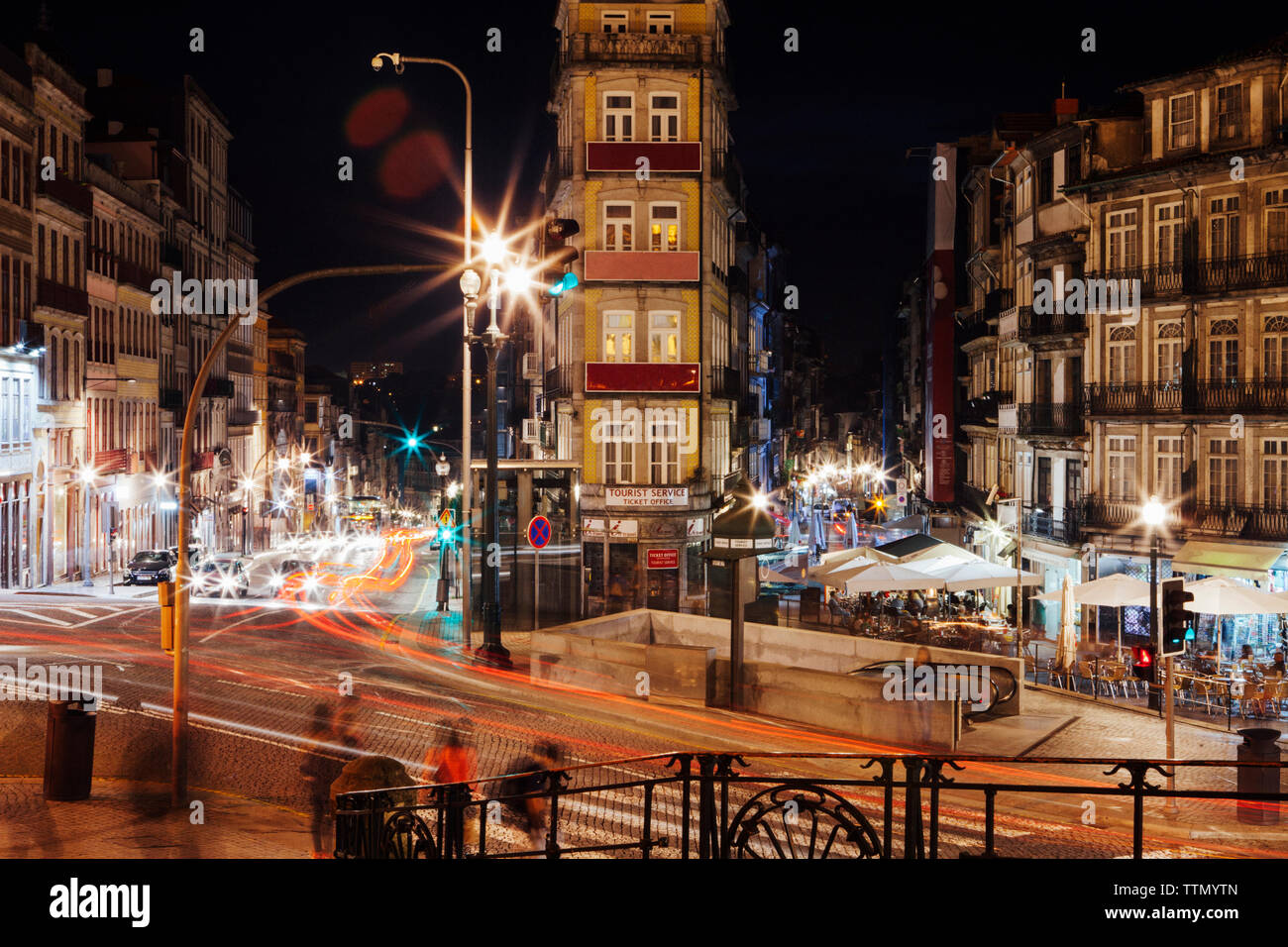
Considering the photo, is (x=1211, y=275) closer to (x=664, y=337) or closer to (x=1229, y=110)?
(x=1229, y=110)

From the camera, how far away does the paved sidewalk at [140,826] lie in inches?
491

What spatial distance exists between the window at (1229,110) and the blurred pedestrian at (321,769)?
1012 inches

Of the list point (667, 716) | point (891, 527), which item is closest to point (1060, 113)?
point (891, 527)

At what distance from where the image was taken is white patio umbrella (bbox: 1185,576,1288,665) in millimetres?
24000

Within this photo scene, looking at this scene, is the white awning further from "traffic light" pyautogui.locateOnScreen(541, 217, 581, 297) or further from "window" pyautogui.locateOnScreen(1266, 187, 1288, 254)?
"traffic light" pyautogui.locateOnScreen(541, 217, 581, 297)

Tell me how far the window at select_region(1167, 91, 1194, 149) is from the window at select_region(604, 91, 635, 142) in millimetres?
16472

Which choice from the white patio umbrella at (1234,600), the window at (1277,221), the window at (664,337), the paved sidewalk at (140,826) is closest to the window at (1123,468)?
the window at (1277,221)

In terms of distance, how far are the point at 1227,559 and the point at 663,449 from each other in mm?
17847

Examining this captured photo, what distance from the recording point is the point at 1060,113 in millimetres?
42375

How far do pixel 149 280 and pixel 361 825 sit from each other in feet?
176

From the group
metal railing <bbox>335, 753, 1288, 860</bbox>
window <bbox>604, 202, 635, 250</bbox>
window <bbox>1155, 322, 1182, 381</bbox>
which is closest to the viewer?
metal railing <bbox>335, 753, 1288, 860</bbox>

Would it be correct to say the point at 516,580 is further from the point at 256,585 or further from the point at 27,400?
the point at 27,400

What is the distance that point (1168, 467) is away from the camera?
112 ft

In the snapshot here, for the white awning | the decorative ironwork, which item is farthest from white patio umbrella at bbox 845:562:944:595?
the decorative ironwork
